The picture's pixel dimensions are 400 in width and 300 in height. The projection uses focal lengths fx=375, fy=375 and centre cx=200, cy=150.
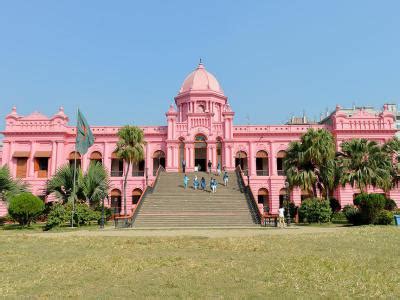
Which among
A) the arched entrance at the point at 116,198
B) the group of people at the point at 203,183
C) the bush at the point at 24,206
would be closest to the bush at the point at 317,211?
the group of people at the point at 203,183

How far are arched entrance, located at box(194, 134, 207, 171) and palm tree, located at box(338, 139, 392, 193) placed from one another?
15.7m

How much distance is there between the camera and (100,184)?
27359 millimetres

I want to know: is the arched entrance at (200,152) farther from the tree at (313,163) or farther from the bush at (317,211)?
the bush at (317,211)

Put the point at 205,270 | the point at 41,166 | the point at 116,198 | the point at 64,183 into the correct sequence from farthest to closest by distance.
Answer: the point at 41,166 < the point at 116,198 < the point at 64,183 < the point at 205,270

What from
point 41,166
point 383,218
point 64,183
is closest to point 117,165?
point 41,166

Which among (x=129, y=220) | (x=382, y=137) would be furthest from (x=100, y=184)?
(x=382, y=137)

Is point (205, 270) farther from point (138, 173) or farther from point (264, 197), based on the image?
point (138, 173)

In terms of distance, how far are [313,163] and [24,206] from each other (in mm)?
20833

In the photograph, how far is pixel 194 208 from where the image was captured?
26.2 m

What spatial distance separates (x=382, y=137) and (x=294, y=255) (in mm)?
34598

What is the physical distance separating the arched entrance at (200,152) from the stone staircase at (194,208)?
8.88 metres

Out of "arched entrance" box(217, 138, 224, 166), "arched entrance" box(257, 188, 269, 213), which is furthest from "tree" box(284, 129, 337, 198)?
"arched entrance" box(217, 138, 224, 166)

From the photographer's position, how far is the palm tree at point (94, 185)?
87.2 feet

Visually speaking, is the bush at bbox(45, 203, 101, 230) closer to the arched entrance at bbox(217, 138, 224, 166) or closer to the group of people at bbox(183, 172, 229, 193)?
the group of people at bbox(183, 172, 229, 193)
